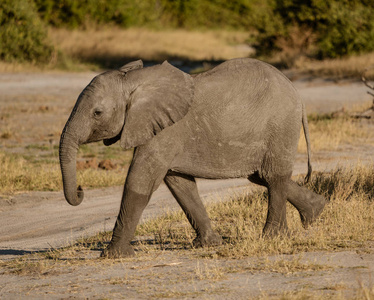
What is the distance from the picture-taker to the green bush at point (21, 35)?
91.7 ft

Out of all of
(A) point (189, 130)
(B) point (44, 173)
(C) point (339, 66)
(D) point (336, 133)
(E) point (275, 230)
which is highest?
(A) point (189, 130)

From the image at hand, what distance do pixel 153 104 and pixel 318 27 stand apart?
2462 centimetres

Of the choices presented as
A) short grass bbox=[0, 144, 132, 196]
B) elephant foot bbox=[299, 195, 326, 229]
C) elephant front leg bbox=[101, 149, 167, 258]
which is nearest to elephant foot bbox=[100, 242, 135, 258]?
elephant front leg bbox=[101, 149, 167, 258]

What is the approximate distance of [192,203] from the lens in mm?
7348

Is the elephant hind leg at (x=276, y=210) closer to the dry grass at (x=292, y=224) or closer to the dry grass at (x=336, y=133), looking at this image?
the dry grass at (x=292, y=224)

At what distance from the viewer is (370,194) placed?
371 inches

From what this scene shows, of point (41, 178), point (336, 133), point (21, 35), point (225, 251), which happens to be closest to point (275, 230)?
point (225, 251)

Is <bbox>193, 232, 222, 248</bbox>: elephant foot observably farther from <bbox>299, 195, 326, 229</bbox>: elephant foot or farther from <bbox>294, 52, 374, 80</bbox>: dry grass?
<bbox>294, 52, 374, 80</bbox>: dry grass

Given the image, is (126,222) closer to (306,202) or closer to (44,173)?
(306,202)

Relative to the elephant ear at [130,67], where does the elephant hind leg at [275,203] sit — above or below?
below

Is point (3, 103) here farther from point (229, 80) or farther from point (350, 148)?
point (229, 80)

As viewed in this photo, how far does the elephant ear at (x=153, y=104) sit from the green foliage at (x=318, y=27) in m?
21.2

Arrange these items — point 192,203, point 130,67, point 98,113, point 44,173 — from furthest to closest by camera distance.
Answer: point 44,173 < point 192,203 < point 130,67 < point 98,113

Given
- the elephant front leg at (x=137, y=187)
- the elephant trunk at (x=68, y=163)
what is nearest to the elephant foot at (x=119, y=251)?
the elephant front leg at (x=137, y=187)
